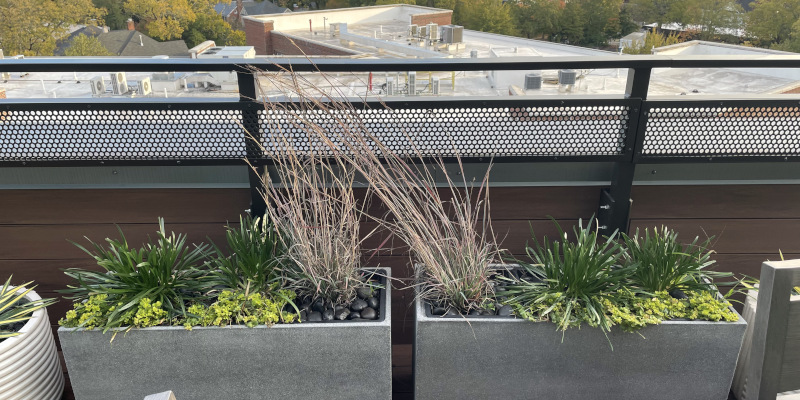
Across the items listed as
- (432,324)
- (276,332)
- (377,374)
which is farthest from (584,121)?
(276,332)

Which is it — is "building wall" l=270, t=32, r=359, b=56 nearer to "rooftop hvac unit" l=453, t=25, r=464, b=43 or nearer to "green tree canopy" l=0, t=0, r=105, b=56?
"rooftop hvac unit" l=453, t=25, r=464, b=43

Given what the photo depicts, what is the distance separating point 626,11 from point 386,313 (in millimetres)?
63095

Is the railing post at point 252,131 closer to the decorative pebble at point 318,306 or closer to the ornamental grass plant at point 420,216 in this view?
the ornamental grass plant at point 420,216

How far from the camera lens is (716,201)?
8.73 feet

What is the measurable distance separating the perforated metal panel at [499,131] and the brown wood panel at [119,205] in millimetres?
456

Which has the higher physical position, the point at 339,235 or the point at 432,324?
the point at 339,235

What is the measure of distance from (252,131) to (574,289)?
1.38 meters

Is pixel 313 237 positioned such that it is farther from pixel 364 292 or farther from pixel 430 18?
pixel 430 18

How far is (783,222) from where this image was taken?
8.87ft

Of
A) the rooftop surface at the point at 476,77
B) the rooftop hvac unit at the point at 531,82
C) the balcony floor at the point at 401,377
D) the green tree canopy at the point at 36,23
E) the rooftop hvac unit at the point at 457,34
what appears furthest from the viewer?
the green tree canopy at the point at 36,23

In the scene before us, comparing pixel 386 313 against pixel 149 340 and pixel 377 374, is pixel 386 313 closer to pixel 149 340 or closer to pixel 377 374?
pixel 377 374

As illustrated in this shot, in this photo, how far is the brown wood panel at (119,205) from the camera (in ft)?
8.50

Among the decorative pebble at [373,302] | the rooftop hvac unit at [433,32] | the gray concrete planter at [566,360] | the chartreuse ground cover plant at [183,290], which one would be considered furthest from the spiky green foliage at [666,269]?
the rooftop hvac unit at [433,32]

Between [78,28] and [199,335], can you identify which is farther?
[78,28]
